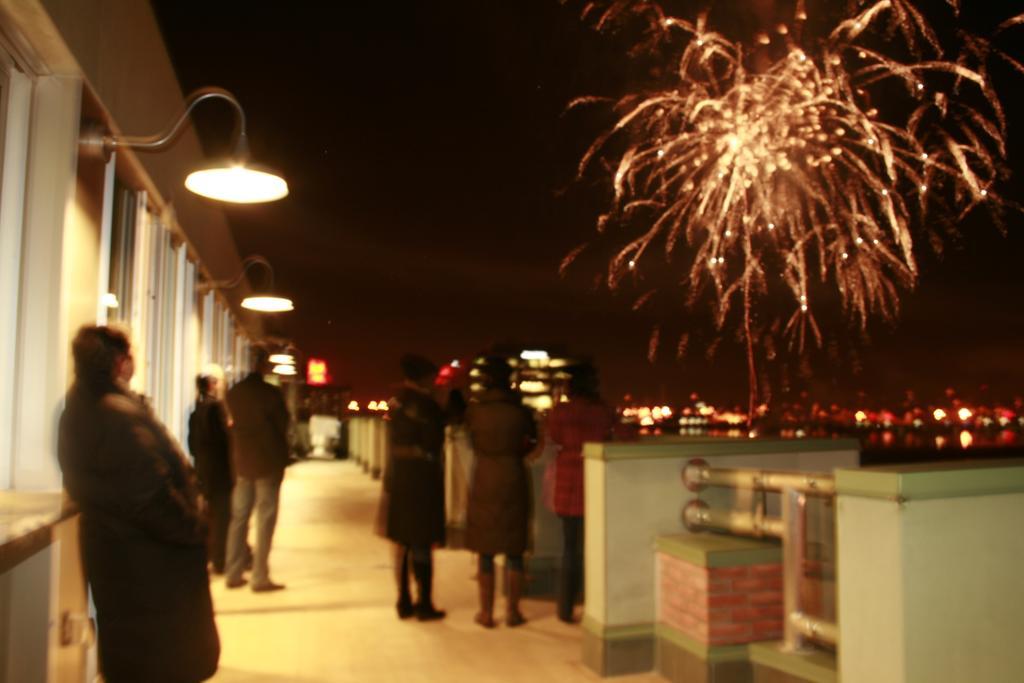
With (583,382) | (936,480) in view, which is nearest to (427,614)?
(583,382)

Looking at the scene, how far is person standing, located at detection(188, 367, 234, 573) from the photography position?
727 centimetres

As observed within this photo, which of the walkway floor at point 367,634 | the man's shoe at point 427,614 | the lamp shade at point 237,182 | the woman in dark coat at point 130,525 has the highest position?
the lamp shade at point 237,182

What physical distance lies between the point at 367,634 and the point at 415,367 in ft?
6.10

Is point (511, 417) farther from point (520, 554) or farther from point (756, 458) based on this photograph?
point (756, 458)

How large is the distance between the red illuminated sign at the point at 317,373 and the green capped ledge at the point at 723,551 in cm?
2236

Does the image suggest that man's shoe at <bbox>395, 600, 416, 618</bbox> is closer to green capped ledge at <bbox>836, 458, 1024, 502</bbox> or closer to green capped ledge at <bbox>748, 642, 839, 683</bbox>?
green capped ledge at <bbox>748, 642, 839, 683</bbox>

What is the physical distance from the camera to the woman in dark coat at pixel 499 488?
→ 6.47 m

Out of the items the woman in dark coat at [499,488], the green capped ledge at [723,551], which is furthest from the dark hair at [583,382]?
the green capped ledge at [723,551]

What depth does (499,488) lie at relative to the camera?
6477 millimetres

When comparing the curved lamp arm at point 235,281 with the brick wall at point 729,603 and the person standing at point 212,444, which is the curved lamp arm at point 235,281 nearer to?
the person standing at point 212,444

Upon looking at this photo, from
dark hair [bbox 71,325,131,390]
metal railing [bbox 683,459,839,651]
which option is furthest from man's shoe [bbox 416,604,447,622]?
dark hair [bbox 71,325,131,390]

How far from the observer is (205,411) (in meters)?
7.30

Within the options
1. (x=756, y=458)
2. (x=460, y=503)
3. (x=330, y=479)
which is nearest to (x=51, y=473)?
(x=756, y=458)

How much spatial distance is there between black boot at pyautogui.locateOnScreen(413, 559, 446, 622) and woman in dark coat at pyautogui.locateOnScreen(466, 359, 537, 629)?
346 millimetres
